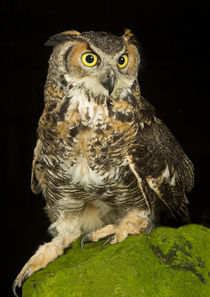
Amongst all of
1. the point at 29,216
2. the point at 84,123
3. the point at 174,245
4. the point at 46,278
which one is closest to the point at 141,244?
the point at 174,245

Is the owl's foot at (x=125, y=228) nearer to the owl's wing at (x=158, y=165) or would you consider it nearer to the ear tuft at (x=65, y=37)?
the owl's wing at (x=158, y=165)

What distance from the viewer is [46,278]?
165cm

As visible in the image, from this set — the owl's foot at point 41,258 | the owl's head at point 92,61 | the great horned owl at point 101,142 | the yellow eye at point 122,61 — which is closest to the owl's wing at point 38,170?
the great horned owl at point 101,142

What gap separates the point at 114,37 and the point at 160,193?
68 cm

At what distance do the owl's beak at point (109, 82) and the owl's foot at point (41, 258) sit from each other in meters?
0.76

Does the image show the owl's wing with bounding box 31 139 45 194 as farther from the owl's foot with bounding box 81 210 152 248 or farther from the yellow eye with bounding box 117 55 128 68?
the yellow eye with bounding box 117 55 128 68

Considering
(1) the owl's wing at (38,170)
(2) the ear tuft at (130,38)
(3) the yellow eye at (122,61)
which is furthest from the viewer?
(1) the owl's wing at (38,170)

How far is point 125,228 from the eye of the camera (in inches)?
73.0

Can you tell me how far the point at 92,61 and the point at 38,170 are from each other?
0.68 metres

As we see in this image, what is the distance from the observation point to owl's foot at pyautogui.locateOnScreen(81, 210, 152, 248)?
6.02 feet

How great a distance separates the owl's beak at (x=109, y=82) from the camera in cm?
161

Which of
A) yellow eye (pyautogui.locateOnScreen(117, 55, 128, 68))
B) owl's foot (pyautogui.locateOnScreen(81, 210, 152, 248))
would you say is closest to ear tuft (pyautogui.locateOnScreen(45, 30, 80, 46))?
yellow eye (pyautogui.locateOnScreen(117, 55, 128, 68))

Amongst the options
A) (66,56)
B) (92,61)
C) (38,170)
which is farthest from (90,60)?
(38,170)

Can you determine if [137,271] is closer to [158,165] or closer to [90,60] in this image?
[158,165]
